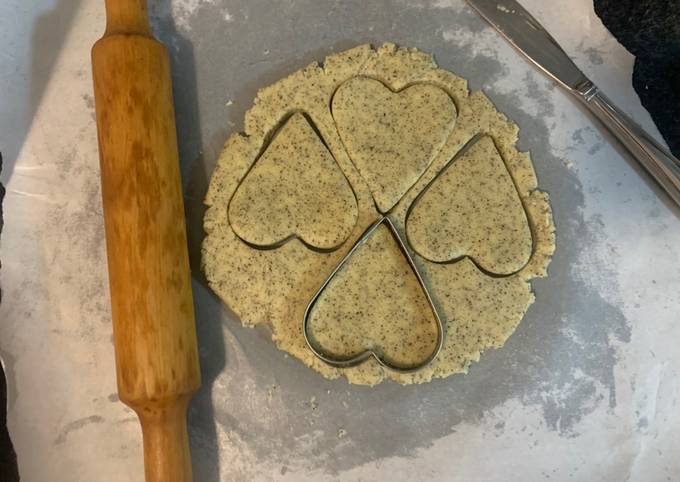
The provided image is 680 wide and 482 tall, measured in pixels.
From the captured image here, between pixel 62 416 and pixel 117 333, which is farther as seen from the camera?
pixel 62 416

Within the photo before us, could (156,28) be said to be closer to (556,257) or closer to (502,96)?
→ (502,96)

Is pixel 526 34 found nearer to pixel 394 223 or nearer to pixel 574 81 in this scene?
pixel 574 81

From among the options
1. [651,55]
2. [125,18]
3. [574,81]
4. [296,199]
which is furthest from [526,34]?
[125,18]

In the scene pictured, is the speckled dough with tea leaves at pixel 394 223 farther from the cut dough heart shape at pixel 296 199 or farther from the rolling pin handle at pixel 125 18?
the rolling pin handle at pixel 125 18

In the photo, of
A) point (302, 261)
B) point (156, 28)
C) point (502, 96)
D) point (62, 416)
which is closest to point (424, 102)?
point (502, 96)

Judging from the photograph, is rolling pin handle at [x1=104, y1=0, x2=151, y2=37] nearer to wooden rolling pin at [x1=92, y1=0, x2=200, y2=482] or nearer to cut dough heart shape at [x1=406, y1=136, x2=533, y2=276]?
wooden rolling pin at [x1=92, y1=0, x2=200, y2=482]

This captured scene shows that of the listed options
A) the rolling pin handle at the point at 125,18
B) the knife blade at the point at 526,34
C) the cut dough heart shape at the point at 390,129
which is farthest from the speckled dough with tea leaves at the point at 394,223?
the rolling pin handle at the point at 125,18

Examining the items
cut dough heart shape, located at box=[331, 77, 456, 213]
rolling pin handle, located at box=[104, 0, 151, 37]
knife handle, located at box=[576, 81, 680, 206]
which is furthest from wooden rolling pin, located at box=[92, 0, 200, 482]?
knife handle, located at box=[576, 81, 680, 206]
